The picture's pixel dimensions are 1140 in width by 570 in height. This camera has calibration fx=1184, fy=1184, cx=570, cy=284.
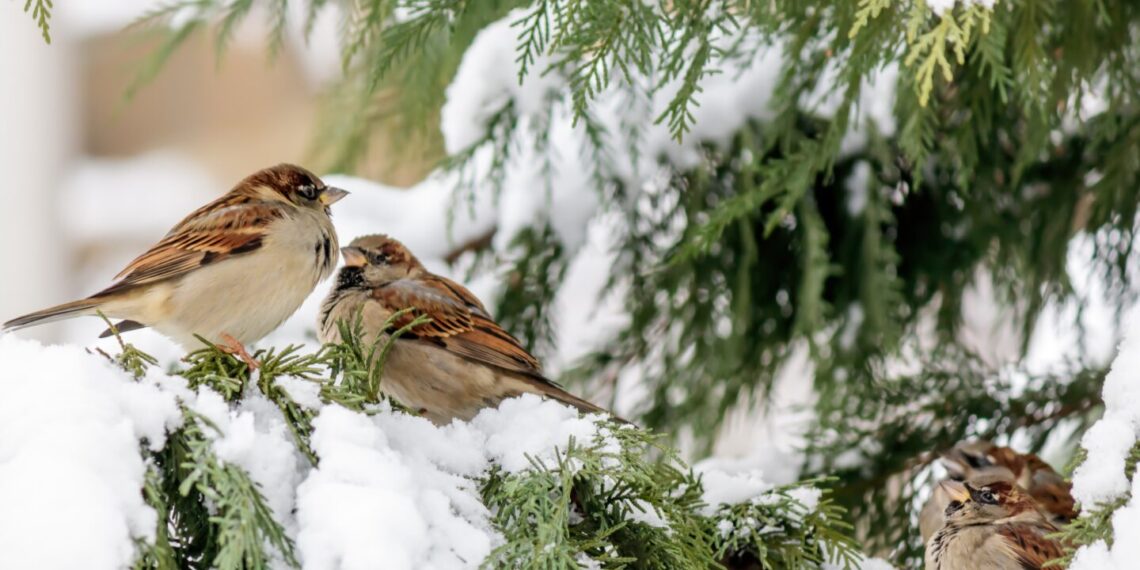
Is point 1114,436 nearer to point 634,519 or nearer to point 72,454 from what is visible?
point 634,519

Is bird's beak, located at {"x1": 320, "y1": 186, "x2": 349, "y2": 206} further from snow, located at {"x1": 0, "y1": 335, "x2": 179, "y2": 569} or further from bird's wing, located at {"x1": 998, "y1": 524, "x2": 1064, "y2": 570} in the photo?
bird's wing, located at {"x1": 998, "y1": 524, "x2": 1064, "y2": 570}

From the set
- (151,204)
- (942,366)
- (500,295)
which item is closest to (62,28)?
(151,204)

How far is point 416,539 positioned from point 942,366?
172cm

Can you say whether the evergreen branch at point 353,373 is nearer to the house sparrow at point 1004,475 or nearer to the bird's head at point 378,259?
the bird's head at point 378,259

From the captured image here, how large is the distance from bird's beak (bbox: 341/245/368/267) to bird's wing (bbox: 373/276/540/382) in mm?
75

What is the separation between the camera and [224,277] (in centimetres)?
183

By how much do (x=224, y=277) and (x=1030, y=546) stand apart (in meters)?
1.25

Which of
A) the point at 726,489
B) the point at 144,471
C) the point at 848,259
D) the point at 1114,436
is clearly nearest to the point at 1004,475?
the point at 848,259

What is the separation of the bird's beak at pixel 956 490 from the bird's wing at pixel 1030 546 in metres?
0.11

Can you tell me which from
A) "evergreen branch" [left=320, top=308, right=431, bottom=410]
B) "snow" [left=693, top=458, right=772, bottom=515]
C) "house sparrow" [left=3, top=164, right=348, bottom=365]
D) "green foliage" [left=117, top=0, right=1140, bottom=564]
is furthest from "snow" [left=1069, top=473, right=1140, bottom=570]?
"house sparrow" [left=3, top=164, right=348, bottom=365]

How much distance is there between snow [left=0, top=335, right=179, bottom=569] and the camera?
0.89 meters

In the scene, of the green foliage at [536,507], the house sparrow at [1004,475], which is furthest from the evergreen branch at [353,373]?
the house sparrow at [1004,475]

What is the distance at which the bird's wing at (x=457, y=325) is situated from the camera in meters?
1.90

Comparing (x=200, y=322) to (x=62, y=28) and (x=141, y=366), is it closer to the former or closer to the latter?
(x=141, y=366)
